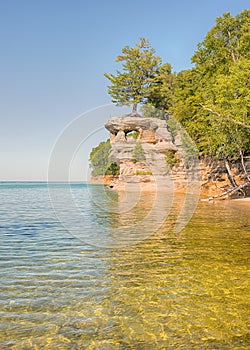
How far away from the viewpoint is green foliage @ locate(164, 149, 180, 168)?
172 ft

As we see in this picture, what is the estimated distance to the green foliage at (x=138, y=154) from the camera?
5766 centimetres

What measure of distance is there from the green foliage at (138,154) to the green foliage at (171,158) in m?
5.30

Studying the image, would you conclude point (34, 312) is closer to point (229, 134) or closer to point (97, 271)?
point (97, 271)

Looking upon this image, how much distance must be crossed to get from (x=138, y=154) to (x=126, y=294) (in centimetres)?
5205

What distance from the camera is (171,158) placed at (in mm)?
53188

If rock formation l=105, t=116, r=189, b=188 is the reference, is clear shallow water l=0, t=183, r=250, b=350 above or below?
below

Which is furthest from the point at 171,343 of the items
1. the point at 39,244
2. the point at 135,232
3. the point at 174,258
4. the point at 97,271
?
the point at 135,232

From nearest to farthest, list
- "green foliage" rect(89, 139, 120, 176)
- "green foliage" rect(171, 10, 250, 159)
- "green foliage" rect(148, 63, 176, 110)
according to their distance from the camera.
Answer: "green foliage" rect(171, 10, 250, 159), "green foliage" rect(148, 63, 176, 110), "green foliage" rect(89, 139, 120, 176)

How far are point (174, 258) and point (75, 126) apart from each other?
43.6 ft

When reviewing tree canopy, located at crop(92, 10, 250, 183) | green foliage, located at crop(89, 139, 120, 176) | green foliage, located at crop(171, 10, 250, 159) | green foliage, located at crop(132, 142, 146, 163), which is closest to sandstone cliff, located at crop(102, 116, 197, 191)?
green foliage, located at crop(132, 142, 146, 163)

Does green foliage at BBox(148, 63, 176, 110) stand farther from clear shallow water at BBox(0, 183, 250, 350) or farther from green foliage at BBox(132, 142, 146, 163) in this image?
clear shallow water at BBox(0, 183, 250, 350)

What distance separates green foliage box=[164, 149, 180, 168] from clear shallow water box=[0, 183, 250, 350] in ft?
133

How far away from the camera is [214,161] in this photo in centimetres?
4297

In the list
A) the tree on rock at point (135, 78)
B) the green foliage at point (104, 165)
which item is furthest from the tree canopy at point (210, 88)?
the green foliage at point (104, 165)
